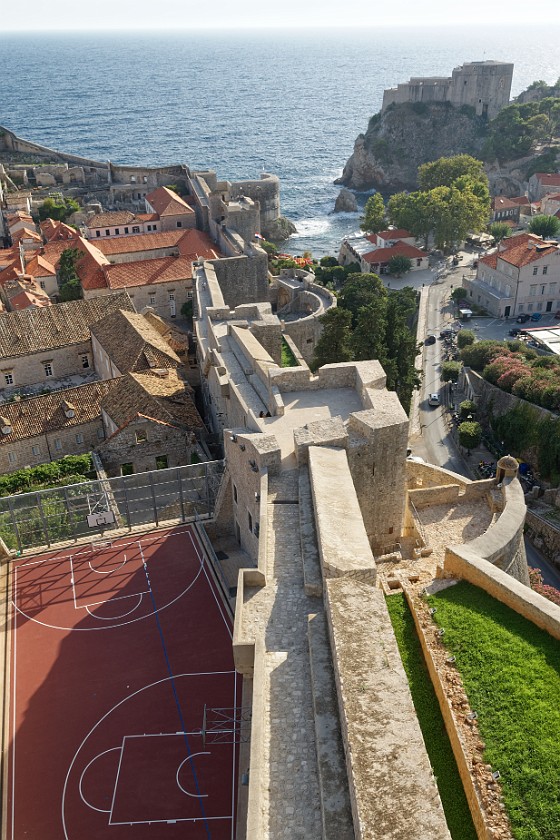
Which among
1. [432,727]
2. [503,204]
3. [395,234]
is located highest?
[432,727]

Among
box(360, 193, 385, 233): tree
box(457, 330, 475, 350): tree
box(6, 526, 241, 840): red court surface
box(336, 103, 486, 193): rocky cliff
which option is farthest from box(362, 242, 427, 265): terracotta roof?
box(6, 526, 241, 840): red court surface

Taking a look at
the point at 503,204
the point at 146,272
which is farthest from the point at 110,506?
the point at 503,204

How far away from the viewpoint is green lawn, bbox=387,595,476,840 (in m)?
13.2

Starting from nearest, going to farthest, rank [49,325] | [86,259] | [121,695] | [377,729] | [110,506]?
1. [377,729]
2. [121,695]
3. [110,506]
4. [49,325]
5. [86,259]

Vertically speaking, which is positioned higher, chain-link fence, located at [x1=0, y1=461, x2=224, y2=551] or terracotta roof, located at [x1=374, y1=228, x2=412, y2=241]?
chain-link fence, located at [x1=0, y1=461, x2=224, y2=551]

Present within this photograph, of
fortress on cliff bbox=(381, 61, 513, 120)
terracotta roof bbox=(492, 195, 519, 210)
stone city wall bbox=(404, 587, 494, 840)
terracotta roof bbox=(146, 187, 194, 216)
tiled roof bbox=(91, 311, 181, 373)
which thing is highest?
fortress on cliff bbox=(381, 61, 513, 120)

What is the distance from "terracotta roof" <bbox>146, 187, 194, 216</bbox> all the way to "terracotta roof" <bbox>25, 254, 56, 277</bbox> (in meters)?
13.9

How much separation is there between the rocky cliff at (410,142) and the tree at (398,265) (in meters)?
52.5

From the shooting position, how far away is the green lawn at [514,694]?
12.7 metres

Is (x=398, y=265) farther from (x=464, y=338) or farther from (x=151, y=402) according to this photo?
(x=151, y=402)

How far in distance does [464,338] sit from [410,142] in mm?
82012

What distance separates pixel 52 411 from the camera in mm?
37500

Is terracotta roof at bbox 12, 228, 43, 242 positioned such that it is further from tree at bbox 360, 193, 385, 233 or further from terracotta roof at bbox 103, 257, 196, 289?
tree at bbox 360, 193, 385, 233

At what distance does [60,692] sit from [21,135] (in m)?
181
